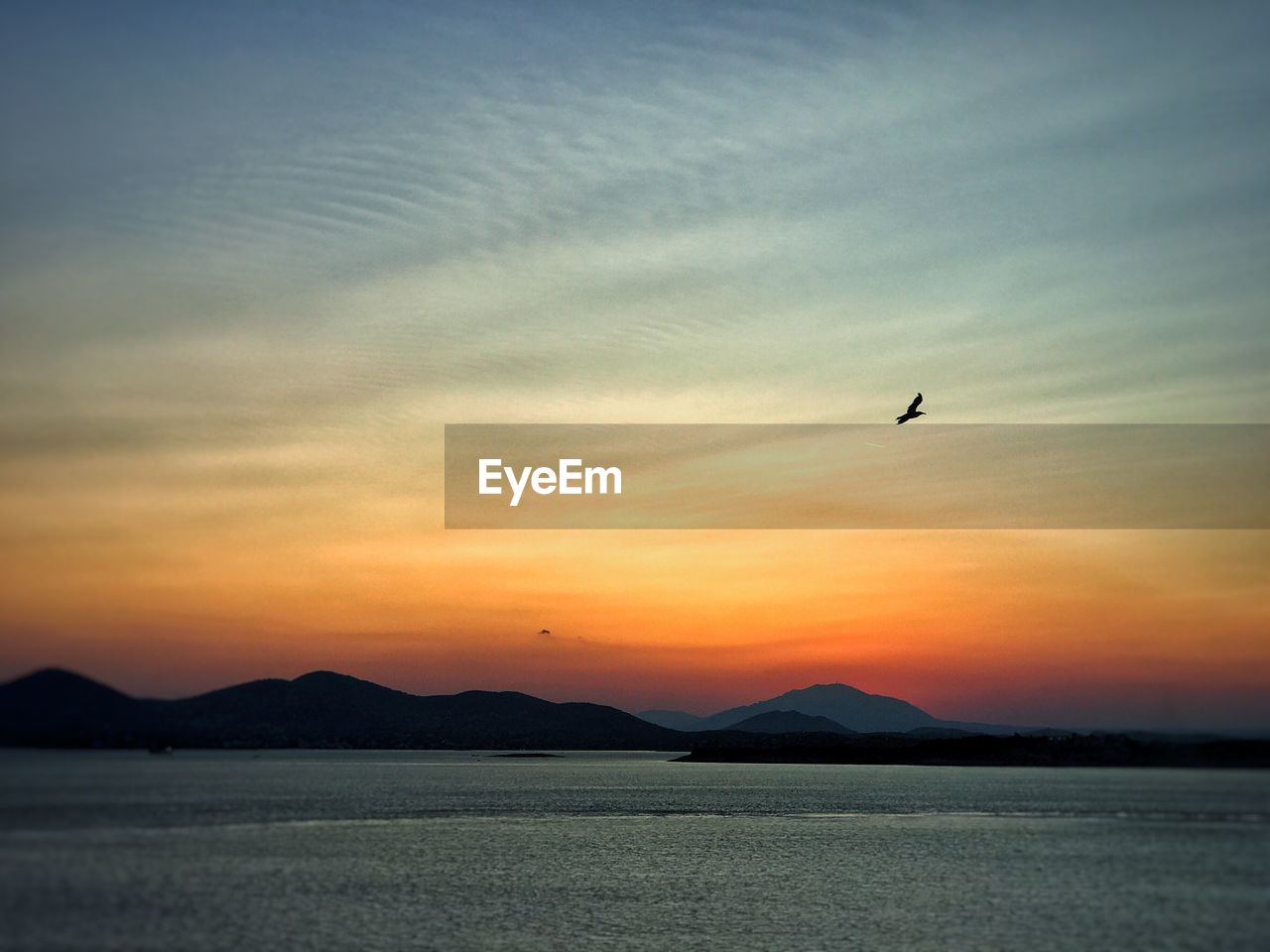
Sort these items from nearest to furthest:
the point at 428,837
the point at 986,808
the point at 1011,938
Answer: the point at 1011,938 < the point at 428,837 < the point at 986,808

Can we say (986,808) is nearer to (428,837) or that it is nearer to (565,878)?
(428,837)

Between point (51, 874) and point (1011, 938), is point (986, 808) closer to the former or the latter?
point (1011, 938)

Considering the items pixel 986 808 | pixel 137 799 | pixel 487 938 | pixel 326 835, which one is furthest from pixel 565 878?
pixel 986 808

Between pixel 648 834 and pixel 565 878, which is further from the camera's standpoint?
pixel 648 834

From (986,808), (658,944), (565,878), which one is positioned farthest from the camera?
(986,808)

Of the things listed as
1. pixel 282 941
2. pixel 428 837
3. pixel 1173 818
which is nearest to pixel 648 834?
pixel 428 837

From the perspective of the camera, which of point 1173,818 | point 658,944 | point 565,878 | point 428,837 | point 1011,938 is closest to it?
point 658,944
